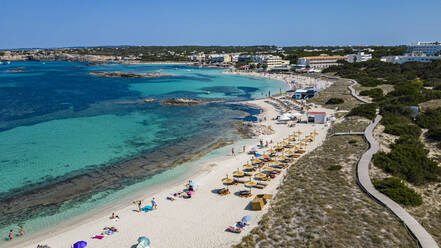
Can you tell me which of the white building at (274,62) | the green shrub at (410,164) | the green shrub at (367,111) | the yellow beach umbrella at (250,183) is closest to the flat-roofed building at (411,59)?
Answer: the white building at (274,62)

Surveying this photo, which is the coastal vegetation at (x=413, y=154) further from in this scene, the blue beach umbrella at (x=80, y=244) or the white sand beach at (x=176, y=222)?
the blue beach umbrella at (x=80, y=244)

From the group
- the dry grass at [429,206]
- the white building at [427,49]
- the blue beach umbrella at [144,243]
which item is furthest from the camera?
the white building at [427,49]

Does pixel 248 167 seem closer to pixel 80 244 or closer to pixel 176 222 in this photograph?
pixel 176 222

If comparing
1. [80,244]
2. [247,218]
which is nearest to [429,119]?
[247,218]

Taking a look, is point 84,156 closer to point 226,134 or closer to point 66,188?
point 66,188

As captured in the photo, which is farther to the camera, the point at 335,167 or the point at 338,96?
the point at 338,96

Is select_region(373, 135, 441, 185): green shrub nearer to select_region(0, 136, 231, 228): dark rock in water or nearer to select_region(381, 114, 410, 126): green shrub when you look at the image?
select_region(381, 114, 410, 126): green shrub
